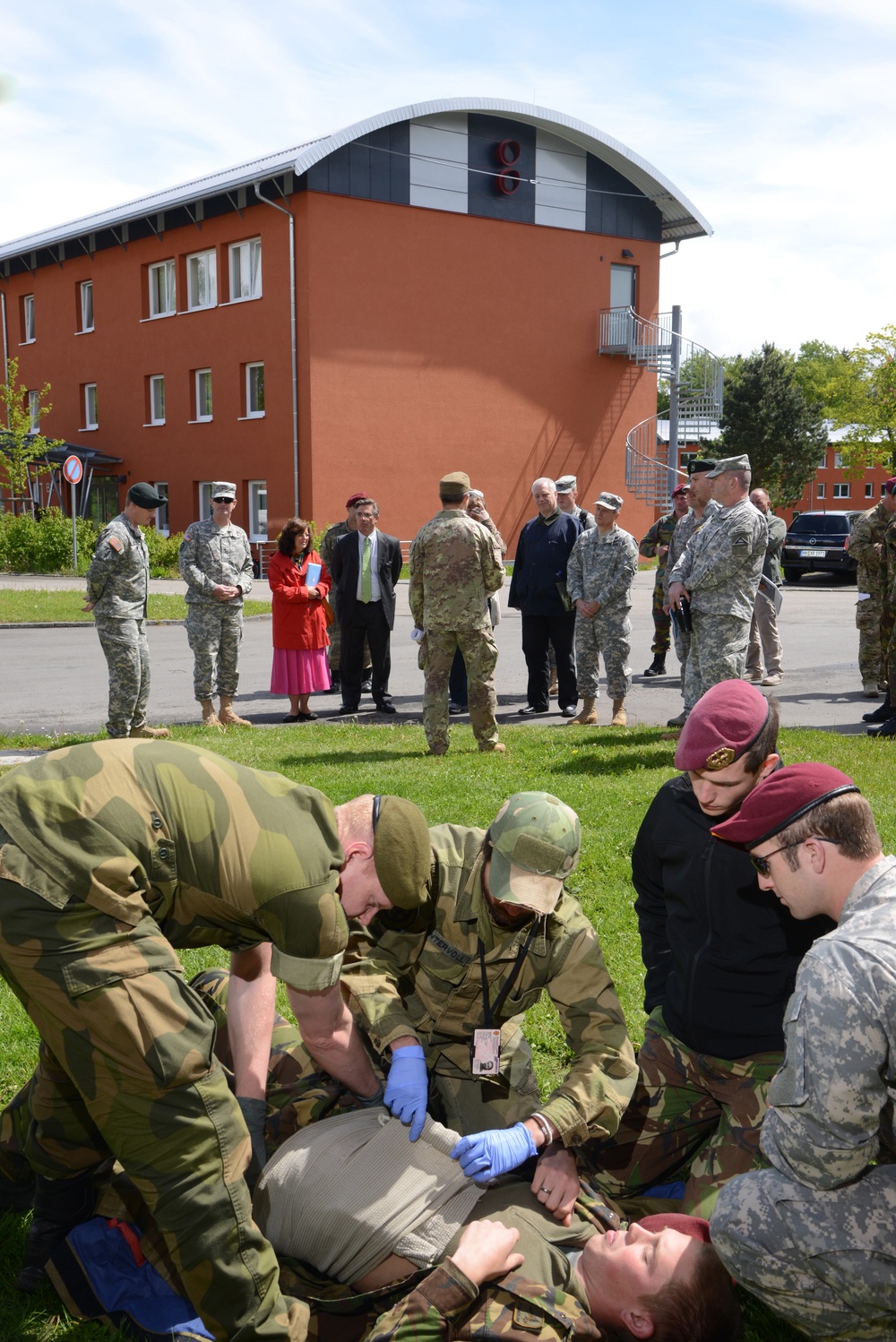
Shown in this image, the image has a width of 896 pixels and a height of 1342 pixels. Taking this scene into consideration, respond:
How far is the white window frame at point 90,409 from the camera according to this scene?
3541 centimetres

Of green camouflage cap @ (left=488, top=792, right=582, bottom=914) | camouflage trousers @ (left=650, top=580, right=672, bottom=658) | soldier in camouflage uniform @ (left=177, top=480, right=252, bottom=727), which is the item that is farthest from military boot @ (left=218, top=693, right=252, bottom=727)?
green camouflage cap @ (left=488, top=792, right=582, bottom=914)

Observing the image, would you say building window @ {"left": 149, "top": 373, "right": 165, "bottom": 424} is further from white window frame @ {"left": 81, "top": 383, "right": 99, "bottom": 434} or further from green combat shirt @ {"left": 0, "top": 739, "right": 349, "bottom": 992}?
green combat shirt @ {"left": 0, "top": 739, "right": 349, "bottom": 992}

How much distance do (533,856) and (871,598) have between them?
30.2 ft

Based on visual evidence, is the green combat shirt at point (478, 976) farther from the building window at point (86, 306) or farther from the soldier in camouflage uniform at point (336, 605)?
the building window at point (86, 306)

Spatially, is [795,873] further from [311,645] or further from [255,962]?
[311,645]

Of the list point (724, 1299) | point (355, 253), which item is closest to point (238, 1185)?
point (724, 1299)

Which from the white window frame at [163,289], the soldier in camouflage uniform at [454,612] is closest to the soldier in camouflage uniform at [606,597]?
the soldier in camouflage uniform at [454,612]

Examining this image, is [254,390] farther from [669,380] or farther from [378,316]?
[669,380]

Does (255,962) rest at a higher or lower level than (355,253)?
lower

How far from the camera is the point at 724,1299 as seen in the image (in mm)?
2719

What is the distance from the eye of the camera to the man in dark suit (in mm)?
10992

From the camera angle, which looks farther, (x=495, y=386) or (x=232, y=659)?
(x=495, y=386)

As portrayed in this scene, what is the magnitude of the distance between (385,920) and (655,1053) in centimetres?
99

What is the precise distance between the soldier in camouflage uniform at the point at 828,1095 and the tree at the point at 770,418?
51519 millimetres
